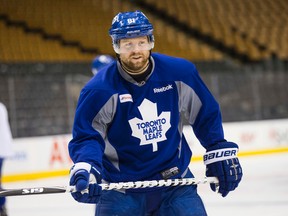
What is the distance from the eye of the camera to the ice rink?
5.49m

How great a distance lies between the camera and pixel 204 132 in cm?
278

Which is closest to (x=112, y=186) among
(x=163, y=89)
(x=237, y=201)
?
(x=163, y=89)

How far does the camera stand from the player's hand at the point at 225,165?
8.89 feet

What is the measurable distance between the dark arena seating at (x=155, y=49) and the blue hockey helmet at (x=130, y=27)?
6.21m

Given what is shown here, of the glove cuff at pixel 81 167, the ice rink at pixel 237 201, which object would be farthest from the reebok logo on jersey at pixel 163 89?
the ice rink at pixel 237 201

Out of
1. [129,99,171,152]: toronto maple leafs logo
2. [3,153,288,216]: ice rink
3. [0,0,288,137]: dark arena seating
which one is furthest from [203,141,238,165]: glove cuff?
[0,0,288,137]: dark arena seating

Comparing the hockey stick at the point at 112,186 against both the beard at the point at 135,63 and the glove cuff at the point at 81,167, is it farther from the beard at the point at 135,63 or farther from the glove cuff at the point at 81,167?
the beard at the point at 135,63

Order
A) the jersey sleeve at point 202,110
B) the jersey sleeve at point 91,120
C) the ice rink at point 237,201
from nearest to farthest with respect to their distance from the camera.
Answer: the jersey sleeve at point 91,120 < the jersey sleeve at point 202,110 < the ice rink at point 237,201

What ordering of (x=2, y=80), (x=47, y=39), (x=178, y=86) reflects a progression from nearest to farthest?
(x=178, y=86) → (x=2, y=80) → (x=47, y=39)

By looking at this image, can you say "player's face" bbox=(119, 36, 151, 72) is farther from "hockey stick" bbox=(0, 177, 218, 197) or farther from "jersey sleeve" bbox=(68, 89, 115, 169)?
"hockey stick" bbox=(0, 177, 218, 197)

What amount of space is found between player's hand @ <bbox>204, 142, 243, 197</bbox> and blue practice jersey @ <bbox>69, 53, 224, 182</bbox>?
0.15ft

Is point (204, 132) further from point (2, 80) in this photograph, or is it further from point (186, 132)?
point (186, 132)

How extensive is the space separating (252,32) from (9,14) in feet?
16.0

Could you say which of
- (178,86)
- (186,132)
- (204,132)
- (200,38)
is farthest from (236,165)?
(200,38)
